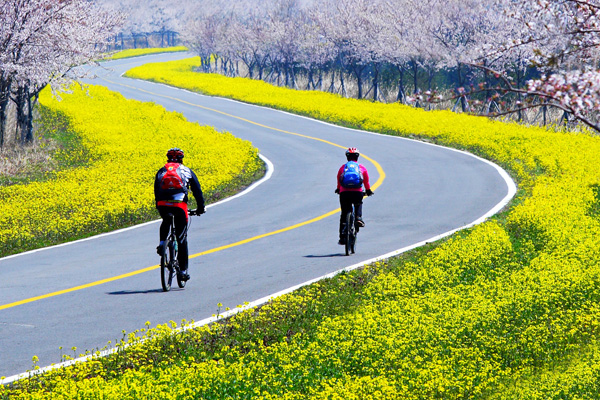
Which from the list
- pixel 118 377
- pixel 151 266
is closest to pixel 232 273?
pixel 151 266

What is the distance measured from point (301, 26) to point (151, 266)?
57.0 m

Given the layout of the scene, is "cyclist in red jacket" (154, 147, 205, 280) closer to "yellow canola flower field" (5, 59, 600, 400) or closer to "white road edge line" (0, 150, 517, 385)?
"white road edge line" (0, 150, 517, 385)

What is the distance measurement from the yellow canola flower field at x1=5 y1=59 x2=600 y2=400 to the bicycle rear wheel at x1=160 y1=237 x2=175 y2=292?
167 cm

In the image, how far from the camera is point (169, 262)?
10.8m

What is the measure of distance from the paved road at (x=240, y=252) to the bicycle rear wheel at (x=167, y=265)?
0.18 m

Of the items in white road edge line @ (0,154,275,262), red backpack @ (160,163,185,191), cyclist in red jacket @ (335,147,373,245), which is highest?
red backpack @ (160,163,185,191)

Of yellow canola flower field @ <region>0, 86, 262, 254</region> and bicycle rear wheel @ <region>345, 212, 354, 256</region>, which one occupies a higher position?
bicycle rear wheel @ <region>345, 212, 354, 256</region>

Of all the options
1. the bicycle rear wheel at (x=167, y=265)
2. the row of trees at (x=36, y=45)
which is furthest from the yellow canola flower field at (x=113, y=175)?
the bicycle rear wheel at (x=167, y=265)

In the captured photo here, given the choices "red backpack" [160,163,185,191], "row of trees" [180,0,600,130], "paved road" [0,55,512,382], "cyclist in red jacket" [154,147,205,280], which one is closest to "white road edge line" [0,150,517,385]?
"paved road" [0,55,512,382]

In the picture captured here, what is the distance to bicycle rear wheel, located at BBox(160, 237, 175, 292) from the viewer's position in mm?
10609

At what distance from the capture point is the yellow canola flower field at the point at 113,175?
16.1 metres

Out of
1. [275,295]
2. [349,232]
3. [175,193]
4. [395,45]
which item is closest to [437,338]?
[275,295]

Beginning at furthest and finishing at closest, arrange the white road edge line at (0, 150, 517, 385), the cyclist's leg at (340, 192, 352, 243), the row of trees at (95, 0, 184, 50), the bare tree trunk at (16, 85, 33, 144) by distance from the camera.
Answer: the row of trees at (95, 0, 184, 50)
the bare tree trunk at (16, 85, 33, 144)
the cyclist's leg at (340, 192, 352, 243)
the white road edge line at (0, 150, 517, 385)

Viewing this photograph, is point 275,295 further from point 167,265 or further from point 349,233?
point 349,233
